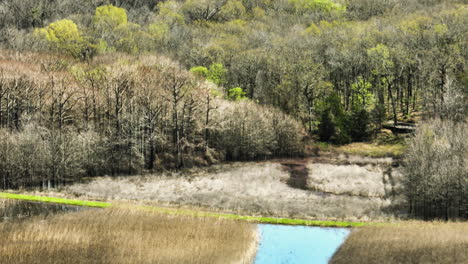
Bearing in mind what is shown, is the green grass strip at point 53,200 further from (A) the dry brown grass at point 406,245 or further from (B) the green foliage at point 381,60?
(B) the green foliage at point 381,60

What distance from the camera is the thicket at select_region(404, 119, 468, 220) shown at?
3866 cm

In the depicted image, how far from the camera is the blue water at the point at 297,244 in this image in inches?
1055

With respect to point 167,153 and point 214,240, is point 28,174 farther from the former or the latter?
point 214,240

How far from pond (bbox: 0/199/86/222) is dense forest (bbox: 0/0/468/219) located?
481 inches

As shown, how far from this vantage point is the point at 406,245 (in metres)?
27.8

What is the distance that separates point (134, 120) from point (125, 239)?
121ft

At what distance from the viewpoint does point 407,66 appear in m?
84.5

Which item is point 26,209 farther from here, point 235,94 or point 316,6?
point 316,6

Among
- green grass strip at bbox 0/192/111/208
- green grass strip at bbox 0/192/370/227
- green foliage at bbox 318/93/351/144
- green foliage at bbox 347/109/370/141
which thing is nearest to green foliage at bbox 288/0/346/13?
green foliage at bbox 318/93/351/144

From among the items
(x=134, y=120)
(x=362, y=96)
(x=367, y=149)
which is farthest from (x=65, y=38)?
(x=367, y=149)

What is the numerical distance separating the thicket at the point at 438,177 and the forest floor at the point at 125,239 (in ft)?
52.4

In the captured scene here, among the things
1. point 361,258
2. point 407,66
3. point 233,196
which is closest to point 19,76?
point 233,196

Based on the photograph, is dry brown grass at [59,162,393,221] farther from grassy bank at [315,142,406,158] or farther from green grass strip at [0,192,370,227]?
grassy bank at [315,142,406,158]

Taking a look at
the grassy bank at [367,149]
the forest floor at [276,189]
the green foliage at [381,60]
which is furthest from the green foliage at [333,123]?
the green foliage at [381,60]
